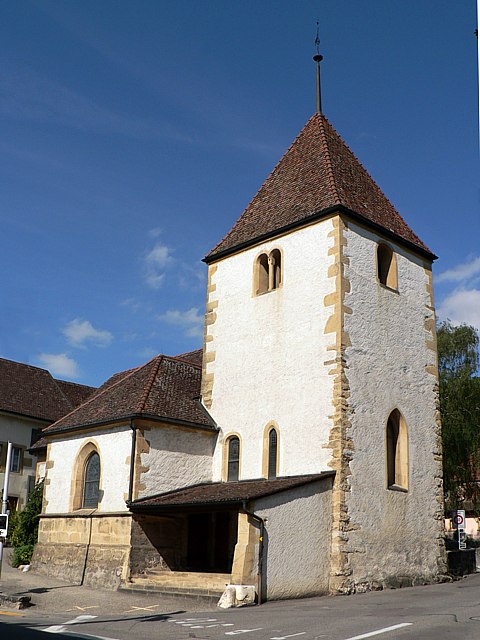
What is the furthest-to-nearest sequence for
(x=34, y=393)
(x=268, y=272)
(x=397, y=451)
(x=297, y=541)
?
(x=34, y=393) < (x=268, y=272) < (x=397, y=451) < (x=297, y=541)

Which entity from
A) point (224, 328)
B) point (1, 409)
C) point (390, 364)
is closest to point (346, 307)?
point (390, 364)

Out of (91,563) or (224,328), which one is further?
(224,328)

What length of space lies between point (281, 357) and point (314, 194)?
5.02 metres

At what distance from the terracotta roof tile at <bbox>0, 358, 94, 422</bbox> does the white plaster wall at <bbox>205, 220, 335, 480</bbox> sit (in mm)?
15430

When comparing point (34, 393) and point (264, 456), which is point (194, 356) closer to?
point (264, 456)

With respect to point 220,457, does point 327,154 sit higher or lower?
higher

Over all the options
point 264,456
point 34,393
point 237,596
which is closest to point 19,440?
point 34,393

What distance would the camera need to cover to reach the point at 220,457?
21219 millimetres

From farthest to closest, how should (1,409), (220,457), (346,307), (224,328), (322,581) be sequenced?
(1,409) < (224,328) < (220,457) < (346,307) < (322,581)

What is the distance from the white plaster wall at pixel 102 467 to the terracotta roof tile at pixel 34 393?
41.8 ft

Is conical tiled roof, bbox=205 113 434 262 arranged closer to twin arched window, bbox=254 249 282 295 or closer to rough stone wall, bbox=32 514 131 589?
twin arched window, bbox=254 249 282 295

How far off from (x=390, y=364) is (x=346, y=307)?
2.17 meters

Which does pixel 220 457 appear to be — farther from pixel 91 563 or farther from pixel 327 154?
pixel 327 154

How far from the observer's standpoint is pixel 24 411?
1362 inches
